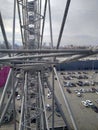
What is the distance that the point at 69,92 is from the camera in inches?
694

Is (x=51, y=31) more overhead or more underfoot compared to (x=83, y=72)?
more overhead

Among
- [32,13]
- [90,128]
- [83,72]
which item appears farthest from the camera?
[83,72]

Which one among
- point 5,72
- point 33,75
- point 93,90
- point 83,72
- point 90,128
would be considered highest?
point 33,75

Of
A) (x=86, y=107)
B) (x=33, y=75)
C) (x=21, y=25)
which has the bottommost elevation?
(x=86, y=107)

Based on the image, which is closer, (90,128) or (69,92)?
(90,128)

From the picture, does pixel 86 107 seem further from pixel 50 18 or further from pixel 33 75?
pixel 50 18

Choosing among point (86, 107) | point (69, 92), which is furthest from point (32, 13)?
point (69, 92)

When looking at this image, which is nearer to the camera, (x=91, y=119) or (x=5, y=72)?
(x=91, y=119)

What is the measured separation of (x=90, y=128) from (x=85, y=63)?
63.3ft

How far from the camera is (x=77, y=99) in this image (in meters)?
15.6

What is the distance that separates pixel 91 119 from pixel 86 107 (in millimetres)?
2294

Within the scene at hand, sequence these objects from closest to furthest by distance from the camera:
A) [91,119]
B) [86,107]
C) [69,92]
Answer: [91,119] → [86,107] → [69,92]

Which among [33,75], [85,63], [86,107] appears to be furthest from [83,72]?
[33,75]

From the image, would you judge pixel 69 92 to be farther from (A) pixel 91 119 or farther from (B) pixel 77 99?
(A) pixel 91 119
